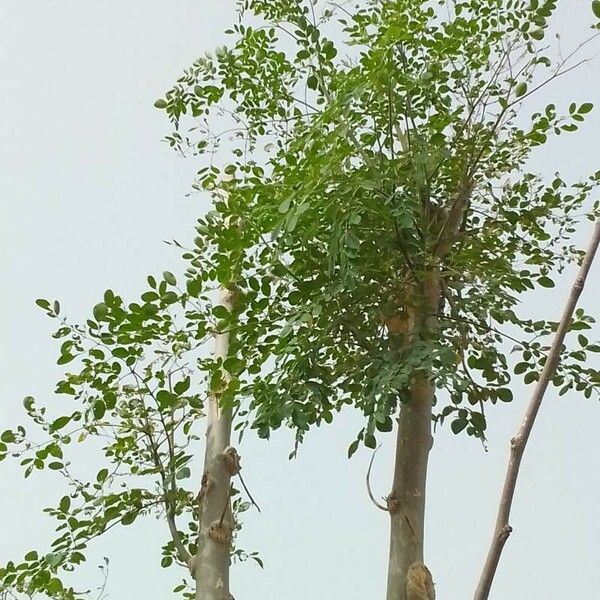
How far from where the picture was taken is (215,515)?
3.81 feet

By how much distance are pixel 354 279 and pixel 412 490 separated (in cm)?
24

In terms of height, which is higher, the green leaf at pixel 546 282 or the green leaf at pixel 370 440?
the green leaf at pixel 546 282

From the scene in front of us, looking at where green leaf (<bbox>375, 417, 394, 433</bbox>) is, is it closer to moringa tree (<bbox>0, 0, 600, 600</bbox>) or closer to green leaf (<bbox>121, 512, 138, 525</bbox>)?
moringa tree (<bbox>0, 0, 600, 600</bbox>)

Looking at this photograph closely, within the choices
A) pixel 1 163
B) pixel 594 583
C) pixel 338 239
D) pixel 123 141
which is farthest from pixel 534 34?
pixel 1 163

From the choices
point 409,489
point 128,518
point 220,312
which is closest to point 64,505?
point 128,518

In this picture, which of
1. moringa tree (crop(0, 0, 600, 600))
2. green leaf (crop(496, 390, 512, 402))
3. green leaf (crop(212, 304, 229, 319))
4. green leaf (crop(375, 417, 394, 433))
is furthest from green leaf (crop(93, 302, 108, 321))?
green leaf (crop(496, 390, 512, 402))

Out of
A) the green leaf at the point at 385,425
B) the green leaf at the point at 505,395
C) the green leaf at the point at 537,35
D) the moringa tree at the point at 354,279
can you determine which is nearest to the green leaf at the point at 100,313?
the moringa tree at the point at 354,279

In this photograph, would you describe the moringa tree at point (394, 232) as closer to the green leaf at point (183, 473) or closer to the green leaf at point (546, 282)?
the green leaf at point (546, 282)

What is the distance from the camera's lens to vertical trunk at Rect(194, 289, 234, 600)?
1132mm

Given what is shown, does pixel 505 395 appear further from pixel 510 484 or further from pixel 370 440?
pixel 510 484

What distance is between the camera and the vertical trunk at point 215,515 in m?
1.13

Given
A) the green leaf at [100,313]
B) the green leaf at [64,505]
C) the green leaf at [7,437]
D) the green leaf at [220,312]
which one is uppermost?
the green leaf at [220,312]

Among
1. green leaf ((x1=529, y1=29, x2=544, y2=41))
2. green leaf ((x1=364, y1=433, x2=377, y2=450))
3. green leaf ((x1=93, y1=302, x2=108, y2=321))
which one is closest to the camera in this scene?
green leaf ((x1=364, y1=433, x2=377, y2=450))

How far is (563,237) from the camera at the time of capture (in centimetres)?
125
